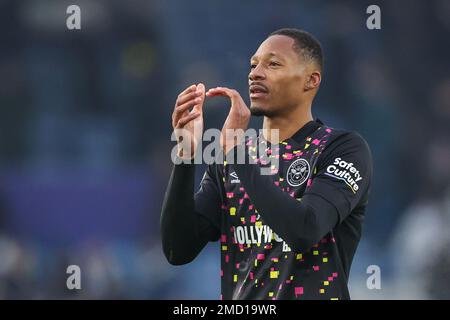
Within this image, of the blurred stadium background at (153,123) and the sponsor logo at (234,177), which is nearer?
the sponsor logo at (234,177)

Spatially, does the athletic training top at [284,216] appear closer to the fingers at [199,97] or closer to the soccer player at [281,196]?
the soccer player at [281,196]

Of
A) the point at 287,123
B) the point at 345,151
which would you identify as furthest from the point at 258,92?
the point at 345,151

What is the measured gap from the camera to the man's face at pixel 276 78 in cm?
302

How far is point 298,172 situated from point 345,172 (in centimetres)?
16

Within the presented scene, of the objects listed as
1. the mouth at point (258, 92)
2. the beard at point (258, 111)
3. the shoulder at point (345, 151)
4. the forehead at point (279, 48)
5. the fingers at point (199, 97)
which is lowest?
the shoulder at point (345, 151)

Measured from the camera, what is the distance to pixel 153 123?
27.1 feet

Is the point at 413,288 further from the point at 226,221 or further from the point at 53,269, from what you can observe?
the point at 226,221

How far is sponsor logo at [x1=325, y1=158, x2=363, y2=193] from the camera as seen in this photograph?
9.31ft

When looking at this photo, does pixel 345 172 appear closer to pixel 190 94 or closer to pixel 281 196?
pixel 281 196

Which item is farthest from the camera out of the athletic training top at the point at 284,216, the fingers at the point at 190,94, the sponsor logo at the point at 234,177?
the sponsor logo at the point at 234,177

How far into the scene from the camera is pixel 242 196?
9.71 feet

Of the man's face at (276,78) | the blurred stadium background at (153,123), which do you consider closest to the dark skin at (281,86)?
the man's face at (276,78)

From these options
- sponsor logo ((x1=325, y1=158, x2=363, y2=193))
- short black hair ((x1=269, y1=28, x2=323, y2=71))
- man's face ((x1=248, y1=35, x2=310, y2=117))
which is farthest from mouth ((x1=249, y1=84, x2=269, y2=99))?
sponsor logo ((x1=325, y1=158, x2=363, y2=193))

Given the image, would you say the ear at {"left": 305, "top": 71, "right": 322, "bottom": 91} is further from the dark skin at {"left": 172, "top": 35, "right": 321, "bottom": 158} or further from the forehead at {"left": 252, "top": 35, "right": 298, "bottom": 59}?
the forehead at {"left": 252, "top": 35, "right": 298, "bottom": 59}
